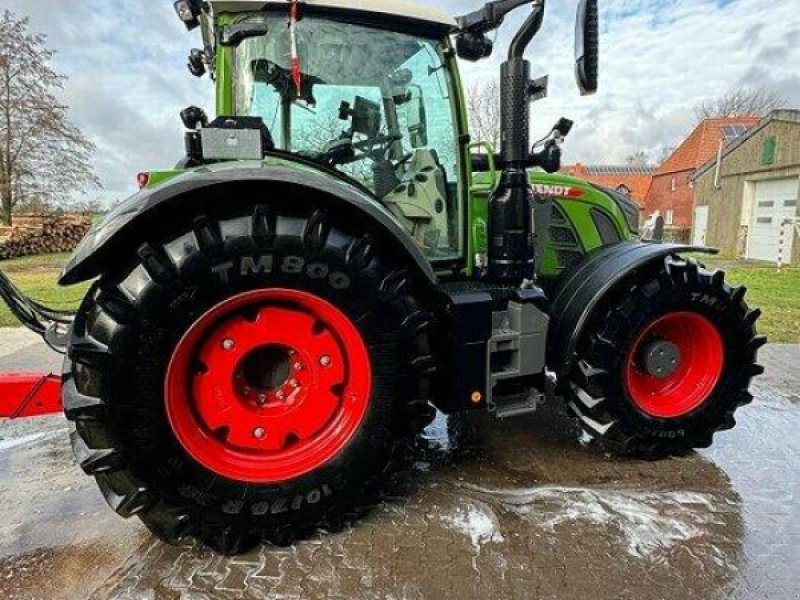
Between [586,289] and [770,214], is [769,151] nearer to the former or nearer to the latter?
[770,214]

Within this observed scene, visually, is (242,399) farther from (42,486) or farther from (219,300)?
(42,486)

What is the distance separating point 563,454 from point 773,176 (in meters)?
17.7

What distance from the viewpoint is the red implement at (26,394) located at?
2537 millimetres

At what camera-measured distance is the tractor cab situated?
256 cm

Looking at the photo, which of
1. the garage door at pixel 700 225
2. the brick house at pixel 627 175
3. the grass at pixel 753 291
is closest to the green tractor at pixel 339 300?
the grass at pixel 753 291

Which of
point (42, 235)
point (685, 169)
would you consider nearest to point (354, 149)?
point (42, 235)

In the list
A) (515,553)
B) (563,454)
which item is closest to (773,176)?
(563,454)

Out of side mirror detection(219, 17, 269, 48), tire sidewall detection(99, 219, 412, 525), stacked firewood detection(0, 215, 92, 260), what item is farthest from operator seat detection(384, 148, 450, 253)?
stacked firewood detection(0, 215, 92, 260)

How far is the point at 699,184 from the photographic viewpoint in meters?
22.8

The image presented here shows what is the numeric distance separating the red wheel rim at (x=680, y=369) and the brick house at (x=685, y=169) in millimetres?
27032

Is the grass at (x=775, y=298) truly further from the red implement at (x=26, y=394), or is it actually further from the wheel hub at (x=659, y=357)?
the red implement at (x=26, y=394)

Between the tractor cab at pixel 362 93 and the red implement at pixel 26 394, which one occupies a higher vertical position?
the tractor cab at pixel 362 93

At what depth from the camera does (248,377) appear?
7.98 ft

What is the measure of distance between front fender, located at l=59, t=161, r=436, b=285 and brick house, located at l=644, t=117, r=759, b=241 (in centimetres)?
2874
